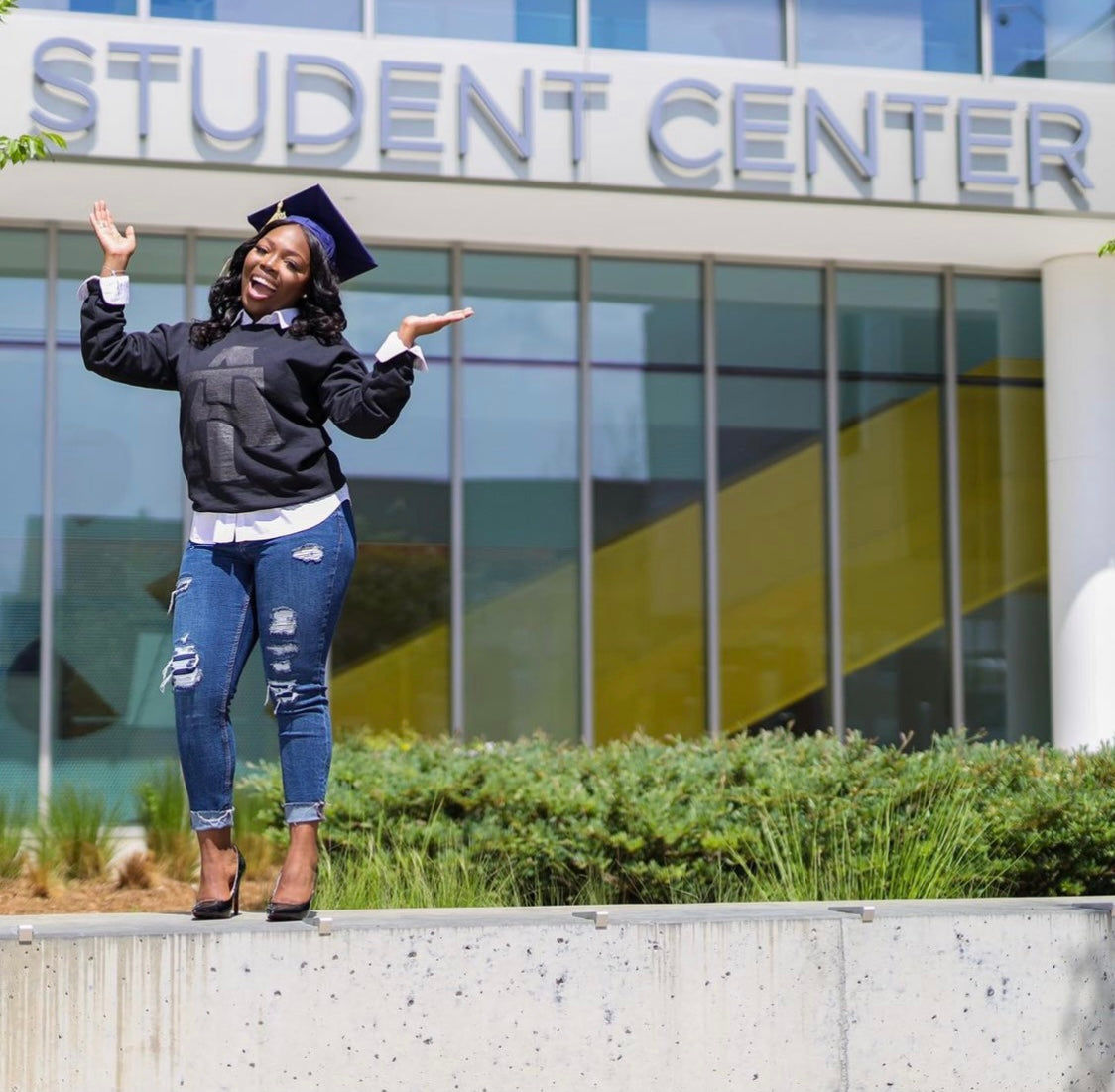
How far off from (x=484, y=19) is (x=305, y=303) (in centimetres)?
653

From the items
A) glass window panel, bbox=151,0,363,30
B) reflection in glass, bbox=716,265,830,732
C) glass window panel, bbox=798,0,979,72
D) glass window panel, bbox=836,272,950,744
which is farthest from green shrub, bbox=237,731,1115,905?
glass window panel, bbox=798,0,979,72

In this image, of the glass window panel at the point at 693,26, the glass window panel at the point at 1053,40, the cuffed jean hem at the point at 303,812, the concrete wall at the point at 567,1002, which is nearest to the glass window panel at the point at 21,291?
the glass window panel at the point at 693,26

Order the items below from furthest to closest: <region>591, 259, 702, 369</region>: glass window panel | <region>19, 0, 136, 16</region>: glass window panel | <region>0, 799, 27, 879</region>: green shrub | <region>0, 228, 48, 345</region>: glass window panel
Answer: <region>591, 259, 702, 369</region>: glass window panel → <region>0, 228, 48, 345</region>: glass window panel → <region>19, 0, 136, 16</region>: glass window panel → <region>0, 799, 27, 879</region>: green shrub

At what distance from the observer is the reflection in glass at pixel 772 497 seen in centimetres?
1140

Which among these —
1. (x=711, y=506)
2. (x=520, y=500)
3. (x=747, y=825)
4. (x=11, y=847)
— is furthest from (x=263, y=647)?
(x=711, y=506)

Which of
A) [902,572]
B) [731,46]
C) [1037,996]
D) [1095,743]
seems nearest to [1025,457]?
[902,572]

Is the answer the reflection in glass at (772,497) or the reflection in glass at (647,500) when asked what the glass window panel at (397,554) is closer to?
the reflection in glass at (647,500)

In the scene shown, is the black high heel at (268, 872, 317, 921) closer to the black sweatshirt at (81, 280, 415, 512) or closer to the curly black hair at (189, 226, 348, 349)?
the black sweatshirt at (81, 280, 415, 512)

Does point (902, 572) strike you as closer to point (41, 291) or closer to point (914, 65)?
point (914, 65)

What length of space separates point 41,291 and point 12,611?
7.00ft

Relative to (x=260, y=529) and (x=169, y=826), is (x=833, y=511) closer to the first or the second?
(x=169, y=826)

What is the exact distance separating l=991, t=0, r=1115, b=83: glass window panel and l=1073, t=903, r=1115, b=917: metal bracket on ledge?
7766 mm

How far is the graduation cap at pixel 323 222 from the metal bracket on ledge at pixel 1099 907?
2.44 m

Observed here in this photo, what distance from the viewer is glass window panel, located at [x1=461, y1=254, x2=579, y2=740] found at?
11055 millimetres
